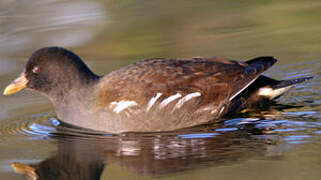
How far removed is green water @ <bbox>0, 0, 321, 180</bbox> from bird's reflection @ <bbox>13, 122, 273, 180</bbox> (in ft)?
0.04

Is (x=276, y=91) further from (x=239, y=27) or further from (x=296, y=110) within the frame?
(x=239, y=27)

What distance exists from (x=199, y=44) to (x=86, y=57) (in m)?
2.01

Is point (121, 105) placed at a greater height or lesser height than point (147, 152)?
greater

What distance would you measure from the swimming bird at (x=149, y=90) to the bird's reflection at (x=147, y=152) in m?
0.23

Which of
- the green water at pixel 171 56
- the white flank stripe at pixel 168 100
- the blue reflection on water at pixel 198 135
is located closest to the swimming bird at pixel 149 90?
the white flank stripe at pixel 168 100

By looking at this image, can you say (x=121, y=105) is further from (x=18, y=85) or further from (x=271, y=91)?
(x=271, y=91)

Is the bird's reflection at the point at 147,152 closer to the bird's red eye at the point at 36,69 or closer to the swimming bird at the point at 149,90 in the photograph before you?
the swimming bird at the point at 149,90

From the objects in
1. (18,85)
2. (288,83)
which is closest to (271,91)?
(288,83)

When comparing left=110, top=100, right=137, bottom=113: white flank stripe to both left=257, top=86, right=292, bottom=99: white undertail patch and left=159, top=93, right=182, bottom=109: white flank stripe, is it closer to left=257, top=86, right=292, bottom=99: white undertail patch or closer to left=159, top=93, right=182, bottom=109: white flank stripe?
left=159, top=93, right=182, bottom=109: white flank stripe

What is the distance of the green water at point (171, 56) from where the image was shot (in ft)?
22.8

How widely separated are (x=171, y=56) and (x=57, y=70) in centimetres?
285

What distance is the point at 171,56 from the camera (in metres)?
11.0

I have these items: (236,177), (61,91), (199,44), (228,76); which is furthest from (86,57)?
(236,177)

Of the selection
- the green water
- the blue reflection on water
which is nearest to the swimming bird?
the green water
